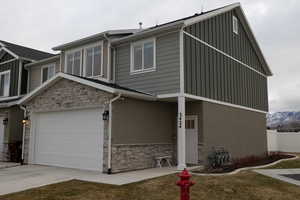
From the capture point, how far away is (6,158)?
14.7 meters

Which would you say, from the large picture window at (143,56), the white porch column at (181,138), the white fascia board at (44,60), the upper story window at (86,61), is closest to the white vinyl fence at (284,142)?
the white porch column at (181,138)

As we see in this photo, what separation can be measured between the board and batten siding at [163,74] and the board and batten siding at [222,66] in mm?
437

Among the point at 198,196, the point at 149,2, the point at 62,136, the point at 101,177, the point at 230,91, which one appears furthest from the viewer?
the point at 149,2

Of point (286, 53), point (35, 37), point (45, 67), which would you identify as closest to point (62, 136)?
point (45, 67)

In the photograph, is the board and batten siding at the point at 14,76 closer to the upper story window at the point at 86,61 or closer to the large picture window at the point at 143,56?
the upper story window at the point at 86,61

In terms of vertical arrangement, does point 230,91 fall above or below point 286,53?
below

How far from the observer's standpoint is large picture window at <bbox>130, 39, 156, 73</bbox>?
474 inches

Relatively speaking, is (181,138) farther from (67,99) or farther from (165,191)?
(67,99)

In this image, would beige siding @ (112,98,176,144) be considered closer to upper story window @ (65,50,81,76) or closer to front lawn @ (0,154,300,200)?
front lawn @ (0,154,300,200)

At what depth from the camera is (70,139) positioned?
1192 centimetres

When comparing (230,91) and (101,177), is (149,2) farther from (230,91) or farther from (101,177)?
(101,177)

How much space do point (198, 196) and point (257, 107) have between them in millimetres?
11963

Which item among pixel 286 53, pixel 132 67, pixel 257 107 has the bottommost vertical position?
pixel 257 107

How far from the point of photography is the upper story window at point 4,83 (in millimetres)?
18594
